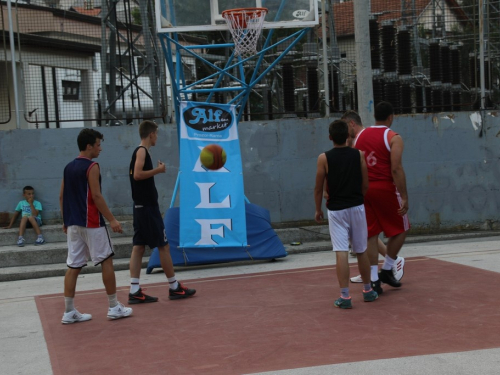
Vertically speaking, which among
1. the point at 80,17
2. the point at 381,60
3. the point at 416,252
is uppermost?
the point at 80,17

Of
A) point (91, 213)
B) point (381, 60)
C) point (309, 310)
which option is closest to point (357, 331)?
point (309, 310)

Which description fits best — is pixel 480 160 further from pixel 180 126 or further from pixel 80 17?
pixel 80 17

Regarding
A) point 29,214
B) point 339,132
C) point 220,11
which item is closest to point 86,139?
point 339,132

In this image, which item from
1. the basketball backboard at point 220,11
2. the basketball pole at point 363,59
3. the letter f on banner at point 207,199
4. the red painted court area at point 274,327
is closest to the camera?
the red painted court area at point 274,327

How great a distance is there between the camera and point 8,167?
39.9 ft

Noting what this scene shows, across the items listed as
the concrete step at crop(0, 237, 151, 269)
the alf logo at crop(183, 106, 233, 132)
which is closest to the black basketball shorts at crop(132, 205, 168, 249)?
the alf logo at crop(183, 106, 233, 132)

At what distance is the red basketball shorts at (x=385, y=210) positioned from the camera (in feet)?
25.1

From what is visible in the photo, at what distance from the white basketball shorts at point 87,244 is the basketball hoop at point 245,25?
4.50 metres

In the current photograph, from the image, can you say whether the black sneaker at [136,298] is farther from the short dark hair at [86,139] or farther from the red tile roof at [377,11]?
the red tile roof at [377,11]

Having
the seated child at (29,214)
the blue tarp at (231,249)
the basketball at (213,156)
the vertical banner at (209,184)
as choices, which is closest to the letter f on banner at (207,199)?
the vertical banner at (209,184)

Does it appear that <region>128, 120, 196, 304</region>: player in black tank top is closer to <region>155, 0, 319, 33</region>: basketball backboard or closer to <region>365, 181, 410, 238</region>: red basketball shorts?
<region>365, 181, 410, 238</region>: red basketball shorts

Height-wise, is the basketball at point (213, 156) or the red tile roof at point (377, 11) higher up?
the red tile roof at point (377, 11)

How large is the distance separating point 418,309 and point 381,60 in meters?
9.24

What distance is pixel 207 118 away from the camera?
10.8m
